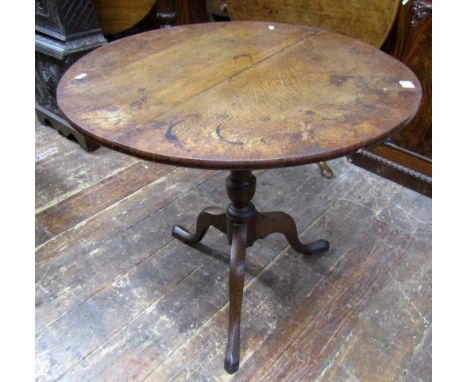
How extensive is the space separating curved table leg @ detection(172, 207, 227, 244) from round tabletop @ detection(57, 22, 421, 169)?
55 centimetres

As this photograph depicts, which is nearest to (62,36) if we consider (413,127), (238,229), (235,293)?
(238,229)

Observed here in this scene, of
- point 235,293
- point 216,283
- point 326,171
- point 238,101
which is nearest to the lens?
point 238,101

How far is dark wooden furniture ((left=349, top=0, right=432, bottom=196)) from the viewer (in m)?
1.52

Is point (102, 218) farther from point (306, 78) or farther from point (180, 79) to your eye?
point (306, 78)

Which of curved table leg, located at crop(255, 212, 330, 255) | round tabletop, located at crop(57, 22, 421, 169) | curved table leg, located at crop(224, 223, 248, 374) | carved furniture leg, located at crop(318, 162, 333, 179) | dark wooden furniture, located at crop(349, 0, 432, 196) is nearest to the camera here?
round tabletop, located at crop(57, 22, 421, 169)

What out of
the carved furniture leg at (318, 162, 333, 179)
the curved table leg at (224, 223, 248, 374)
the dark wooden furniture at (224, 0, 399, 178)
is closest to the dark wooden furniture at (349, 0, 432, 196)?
the dark wooden furniture at (224, 0, 399, 178)

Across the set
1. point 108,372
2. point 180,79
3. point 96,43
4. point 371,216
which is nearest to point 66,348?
point 108,372

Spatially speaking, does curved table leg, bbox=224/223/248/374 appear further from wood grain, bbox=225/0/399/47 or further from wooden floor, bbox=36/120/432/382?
wood grain, bbox=225/0/399/47

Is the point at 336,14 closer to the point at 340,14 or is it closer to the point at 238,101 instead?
the point at 340,14

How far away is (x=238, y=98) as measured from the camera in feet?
2.92

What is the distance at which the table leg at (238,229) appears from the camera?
116 cm

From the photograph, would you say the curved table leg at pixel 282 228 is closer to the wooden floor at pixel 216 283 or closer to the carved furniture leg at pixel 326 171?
the wooden floor at pixel 216 283

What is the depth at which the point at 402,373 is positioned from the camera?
1115mm

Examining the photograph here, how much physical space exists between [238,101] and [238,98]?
2 centimetres
